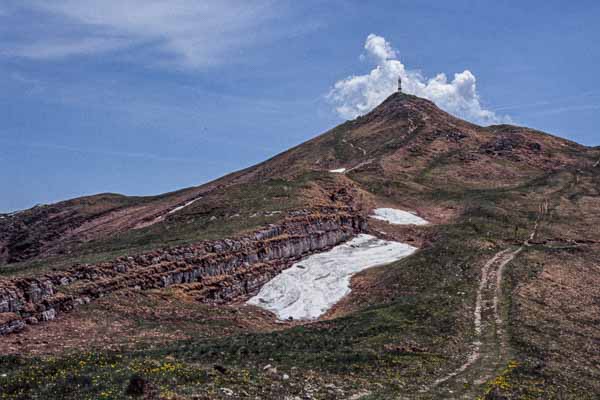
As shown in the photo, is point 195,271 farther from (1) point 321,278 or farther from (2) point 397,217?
(2) point 397,217

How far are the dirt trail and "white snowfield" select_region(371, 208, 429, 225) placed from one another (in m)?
19.8

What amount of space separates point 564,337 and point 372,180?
5598 cm

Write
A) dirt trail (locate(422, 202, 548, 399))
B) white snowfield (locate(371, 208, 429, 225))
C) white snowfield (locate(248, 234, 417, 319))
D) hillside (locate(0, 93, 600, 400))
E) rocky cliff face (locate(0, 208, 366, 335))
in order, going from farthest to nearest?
1. white snowfield (locate(371, 208, 429, 225))
2. white snowfield (locate(248, 234, 417, 319))
3. rocky cliff face (locate(0, 208, 366, 335))
4. dirt trail (locate(422, 202, 548, 399))
5. hillside (locate(0, 93, 600, 400))

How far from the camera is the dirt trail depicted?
21.6 meters

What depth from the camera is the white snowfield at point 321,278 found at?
41.2m

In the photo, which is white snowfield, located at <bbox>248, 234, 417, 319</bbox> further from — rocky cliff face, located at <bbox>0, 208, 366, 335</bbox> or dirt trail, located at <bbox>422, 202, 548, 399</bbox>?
dirt trail, located at <bbox>422, 202, 548, 399</bbox>

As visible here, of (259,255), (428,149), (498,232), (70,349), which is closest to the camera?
(70,349)

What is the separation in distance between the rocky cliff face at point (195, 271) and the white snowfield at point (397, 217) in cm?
898

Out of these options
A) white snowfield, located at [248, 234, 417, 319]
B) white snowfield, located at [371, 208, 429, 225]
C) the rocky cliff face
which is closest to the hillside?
the rocky cliff face

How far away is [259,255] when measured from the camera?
1839 inches

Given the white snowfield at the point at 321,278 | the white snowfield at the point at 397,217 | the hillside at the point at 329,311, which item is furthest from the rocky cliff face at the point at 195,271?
the white snowfield at the point at 397,217

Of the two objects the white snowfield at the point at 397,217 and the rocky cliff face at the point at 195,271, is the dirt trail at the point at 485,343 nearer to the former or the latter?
the rocky cliff face at the point at 195,271

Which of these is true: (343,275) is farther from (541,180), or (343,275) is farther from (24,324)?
(541,180)

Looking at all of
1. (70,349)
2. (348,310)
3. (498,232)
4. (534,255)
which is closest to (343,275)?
(348,310)
